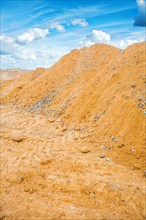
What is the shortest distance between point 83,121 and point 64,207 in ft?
23.7

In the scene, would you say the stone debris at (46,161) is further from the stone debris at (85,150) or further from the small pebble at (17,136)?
the small pebble at (17,136)

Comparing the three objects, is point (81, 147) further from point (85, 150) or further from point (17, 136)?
point (17, 136)

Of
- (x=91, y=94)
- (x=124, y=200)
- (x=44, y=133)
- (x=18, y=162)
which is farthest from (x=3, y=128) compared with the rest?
(x=124, y=200)

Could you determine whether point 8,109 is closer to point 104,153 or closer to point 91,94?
point 91,94

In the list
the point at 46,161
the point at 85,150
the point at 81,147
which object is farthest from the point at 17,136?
the point at 85,150

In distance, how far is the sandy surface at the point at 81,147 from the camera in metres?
8.23

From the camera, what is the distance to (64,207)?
8.05m

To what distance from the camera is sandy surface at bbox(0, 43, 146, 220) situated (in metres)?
8.23

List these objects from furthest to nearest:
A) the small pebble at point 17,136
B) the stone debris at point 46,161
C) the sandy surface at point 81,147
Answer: the small pebble at point 17,136 → the stone debris at point 46,161 → the sandy surface at point 81,147

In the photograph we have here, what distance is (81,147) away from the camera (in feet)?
39.3

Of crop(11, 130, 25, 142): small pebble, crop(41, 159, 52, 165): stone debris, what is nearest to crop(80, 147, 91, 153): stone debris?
crop(41, 159, 52, 165): stone debris

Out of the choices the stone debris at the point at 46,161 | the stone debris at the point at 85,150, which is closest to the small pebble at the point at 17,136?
the stone debris at the point at 46,161

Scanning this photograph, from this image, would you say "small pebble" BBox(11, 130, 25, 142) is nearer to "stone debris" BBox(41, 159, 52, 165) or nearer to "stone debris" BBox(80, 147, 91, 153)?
"stone debris" BBox(41, 159, 52, 165)

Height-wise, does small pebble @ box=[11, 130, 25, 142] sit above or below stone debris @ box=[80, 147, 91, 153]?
above
